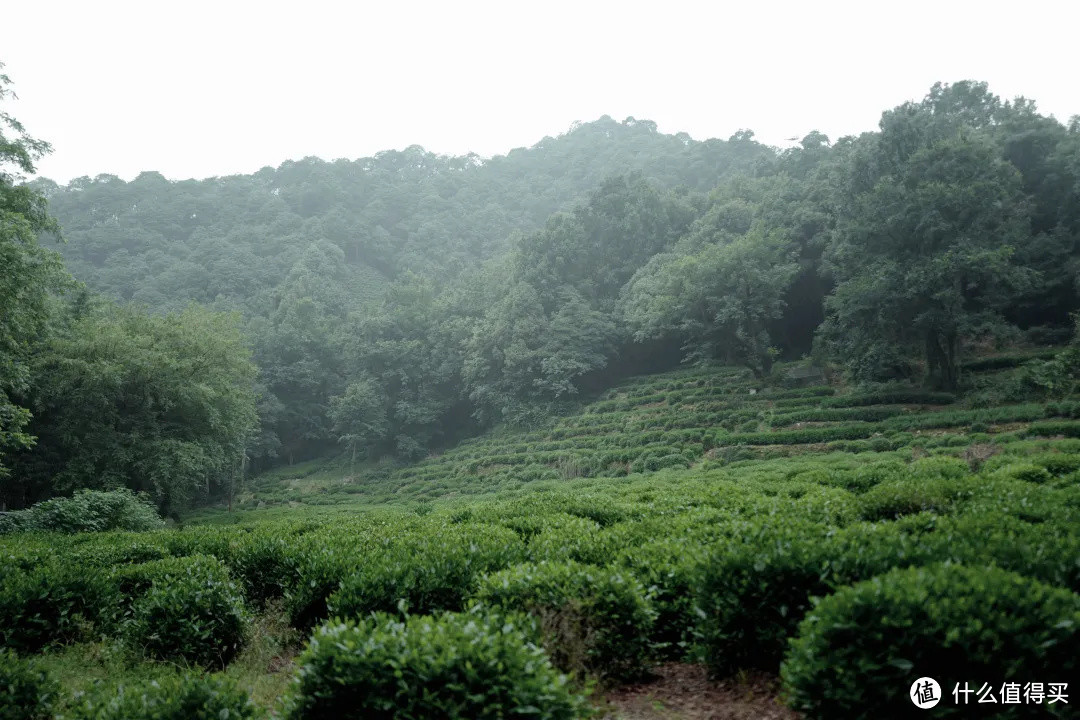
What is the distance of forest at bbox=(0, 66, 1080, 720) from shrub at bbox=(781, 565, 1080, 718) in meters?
0.02

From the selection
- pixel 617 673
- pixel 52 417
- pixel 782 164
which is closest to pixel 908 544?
pixel 617 673

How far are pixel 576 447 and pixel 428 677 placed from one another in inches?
1181

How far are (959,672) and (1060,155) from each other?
3891 centimetres

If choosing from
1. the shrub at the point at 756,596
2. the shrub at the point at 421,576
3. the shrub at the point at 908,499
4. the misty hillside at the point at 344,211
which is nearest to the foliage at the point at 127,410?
the shrub at the point at 421,576

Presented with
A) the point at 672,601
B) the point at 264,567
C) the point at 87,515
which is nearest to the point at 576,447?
the point at 87,515

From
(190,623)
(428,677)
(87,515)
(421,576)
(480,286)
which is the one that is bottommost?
(87,515)

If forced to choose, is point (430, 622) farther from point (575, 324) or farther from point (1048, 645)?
point (575, 324)

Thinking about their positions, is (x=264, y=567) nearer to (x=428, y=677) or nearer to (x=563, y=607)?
(x=563, y=607)

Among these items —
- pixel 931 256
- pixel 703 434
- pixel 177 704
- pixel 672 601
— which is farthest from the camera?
pixel 703 434

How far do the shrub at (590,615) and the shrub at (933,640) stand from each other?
1.59m

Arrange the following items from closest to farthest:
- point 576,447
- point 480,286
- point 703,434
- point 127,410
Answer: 1. point 127,410
2. point 703,434
3. point 576,447
4. point 480,286

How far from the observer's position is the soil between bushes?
13.4 ft

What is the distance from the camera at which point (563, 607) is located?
461 cm

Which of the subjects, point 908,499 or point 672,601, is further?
point 908,499
